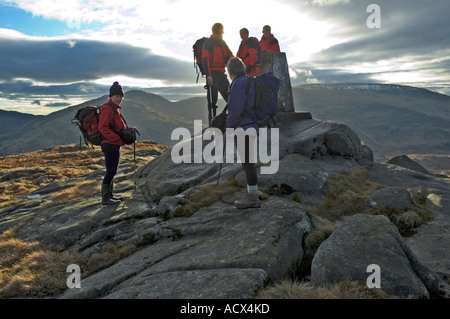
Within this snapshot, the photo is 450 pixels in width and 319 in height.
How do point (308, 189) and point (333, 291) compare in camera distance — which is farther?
point (308, 189)

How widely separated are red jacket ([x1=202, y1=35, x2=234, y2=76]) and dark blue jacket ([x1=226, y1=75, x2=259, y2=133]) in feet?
23.8

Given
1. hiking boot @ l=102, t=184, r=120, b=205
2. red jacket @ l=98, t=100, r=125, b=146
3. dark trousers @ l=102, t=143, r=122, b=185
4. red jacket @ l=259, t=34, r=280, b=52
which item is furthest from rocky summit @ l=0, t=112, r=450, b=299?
red jacket @ l=259, t=34, r=280, b=52

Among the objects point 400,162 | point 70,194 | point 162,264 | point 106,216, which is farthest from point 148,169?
point 400,162

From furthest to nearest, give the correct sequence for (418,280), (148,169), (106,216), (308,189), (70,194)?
(148,169) < (70,194) < (308,189) < (106,216) < (418,280)

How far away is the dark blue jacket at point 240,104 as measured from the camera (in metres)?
8.49

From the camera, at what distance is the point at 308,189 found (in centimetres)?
1309

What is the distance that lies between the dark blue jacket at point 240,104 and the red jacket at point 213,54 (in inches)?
286

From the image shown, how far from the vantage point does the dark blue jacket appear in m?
8.49

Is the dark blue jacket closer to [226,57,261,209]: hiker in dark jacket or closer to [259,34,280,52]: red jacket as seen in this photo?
[226,57,261,209]: hiker in dark jacket

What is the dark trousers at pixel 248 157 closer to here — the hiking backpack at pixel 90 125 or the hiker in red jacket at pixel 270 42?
the hiking backpack at pixel 90 125

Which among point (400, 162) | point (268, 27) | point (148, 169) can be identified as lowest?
point (400, 162)

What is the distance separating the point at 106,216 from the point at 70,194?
5744 mm
